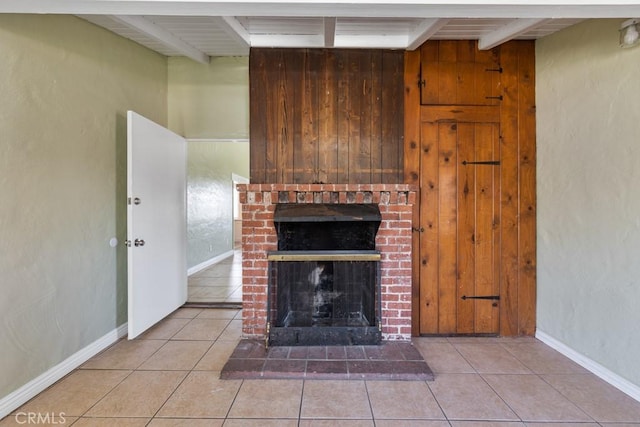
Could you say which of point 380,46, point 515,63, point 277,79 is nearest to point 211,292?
point 277,79

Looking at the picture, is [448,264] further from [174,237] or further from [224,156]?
[224,156]

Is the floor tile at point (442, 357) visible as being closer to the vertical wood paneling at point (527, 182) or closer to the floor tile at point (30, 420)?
the vertical wood paneling at point (527, 182)

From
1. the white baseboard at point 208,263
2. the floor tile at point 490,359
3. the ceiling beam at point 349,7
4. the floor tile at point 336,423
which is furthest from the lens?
the white baseboard at point 208,263

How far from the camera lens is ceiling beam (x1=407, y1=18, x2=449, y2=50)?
2268 millimetres

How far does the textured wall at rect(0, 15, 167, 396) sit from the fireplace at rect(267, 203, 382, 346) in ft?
4.76

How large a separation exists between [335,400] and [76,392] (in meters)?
1.70

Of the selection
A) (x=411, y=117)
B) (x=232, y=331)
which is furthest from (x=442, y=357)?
(x=411, y=117)

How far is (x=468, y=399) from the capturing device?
6.49 feet

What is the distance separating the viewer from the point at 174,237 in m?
3.31

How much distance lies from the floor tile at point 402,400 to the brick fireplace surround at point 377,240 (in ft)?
1.87

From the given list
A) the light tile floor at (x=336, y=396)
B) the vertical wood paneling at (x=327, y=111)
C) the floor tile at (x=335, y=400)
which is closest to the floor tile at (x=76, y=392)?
the light tile floor at (x=336, y=396)

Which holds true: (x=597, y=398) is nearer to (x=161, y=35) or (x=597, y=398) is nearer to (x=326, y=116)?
(x=326, y=116)

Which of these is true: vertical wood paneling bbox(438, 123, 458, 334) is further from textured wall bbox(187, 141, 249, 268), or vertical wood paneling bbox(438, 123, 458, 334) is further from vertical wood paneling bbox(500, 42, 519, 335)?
textured wall bbox(187, 141, 249, 268)

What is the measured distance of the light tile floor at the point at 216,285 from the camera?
3.90 metres
